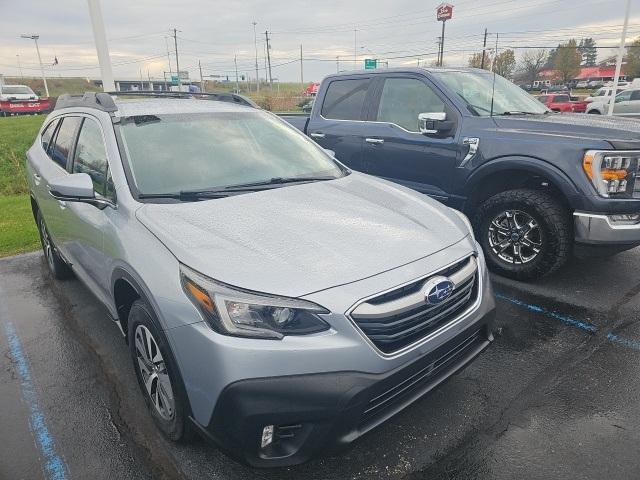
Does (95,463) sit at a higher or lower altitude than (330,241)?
lower

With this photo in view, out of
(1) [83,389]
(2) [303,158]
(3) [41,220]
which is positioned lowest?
(1) [83,389]

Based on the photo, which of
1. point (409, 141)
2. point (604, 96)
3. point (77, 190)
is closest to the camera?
point (77, 190)

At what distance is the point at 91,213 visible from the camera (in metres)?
2.95

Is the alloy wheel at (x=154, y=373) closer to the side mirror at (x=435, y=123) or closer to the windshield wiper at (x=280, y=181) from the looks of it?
the windshield wiper at (x=280, y=181)

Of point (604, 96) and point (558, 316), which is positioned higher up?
point (604, 96)

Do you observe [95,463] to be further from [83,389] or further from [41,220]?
[41,220]

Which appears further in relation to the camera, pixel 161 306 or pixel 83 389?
pixel 83 389

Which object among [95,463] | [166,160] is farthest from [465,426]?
[166,160]

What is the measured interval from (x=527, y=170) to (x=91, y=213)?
141 inches

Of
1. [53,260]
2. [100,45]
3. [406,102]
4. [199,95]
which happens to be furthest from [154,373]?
[100,45]

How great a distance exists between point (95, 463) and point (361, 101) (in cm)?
460

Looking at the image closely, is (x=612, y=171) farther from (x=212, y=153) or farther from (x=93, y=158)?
(x=93, y=158)

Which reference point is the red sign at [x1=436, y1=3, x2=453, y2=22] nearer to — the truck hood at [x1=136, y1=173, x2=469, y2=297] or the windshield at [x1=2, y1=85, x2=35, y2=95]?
the windshield at [x1=2, y1=85, x2=35, y2=95]

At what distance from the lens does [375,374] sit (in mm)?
1895
